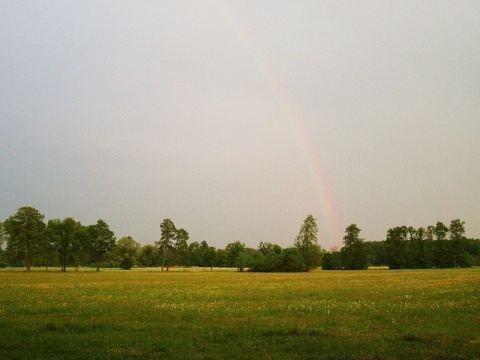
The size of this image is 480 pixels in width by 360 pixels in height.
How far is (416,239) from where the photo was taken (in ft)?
502

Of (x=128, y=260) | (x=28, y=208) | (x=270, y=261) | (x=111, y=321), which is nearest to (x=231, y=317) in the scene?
(x=111, y=321)

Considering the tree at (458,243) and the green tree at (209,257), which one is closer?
the tree at (458,243)

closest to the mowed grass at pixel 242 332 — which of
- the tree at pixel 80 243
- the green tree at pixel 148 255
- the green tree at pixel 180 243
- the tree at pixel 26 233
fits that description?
the tree at pixel 26 233

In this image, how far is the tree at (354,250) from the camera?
14643 cm

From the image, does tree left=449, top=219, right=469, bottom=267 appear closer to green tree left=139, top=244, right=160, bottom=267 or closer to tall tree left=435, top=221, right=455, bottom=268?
tall tree left=435, top=221, right=455, bottom=268

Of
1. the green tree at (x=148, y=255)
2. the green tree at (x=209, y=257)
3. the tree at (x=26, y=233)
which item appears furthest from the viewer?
the green tree at (x=148, y=255)

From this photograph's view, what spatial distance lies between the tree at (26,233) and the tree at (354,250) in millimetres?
99049

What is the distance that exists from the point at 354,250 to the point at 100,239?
85.9m

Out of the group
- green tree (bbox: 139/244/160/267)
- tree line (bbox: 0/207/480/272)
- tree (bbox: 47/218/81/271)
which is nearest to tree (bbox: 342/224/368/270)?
tree line (bbox: 0/207/480/272)

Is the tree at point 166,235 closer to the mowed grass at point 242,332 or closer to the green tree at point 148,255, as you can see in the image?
the green tree at point 148,255

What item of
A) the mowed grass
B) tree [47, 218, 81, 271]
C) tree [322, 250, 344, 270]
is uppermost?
tree [47, 218, 81, 271]

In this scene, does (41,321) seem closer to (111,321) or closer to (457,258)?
(111,321)

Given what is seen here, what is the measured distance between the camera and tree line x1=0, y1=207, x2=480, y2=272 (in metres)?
106

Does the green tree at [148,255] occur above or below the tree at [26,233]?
below
